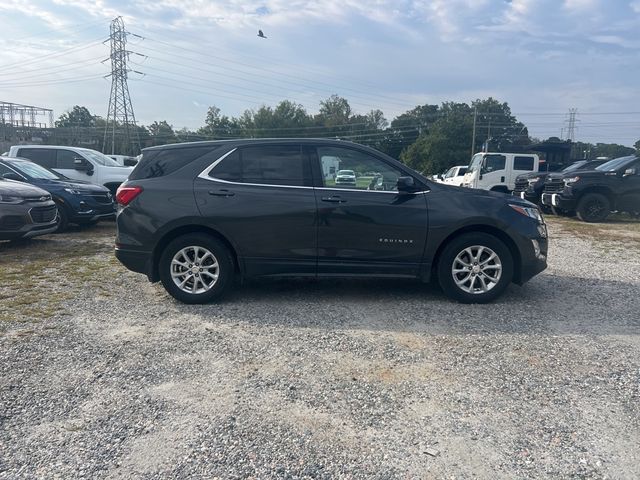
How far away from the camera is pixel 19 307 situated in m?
5.16

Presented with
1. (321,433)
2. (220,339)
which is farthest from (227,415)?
(220,339)

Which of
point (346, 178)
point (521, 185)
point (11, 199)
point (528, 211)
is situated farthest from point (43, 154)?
point (521, 185)

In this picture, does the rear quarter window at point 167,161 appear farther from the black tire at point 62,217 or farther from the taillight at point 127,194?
the black tire at point 62,217

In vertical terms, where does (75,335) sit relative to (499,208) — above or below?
below

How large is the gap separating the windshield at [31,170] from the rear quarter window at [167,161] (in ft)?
20.6

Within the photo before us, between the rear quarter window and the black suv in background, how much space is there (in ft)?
0.04

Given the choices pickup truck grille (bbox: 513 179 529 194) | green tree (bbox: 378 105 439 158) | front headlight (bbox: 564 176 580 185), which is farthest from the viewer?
green tree (bbox: 378 105 439 158)

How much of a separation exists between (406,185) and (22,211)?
6.62 metres

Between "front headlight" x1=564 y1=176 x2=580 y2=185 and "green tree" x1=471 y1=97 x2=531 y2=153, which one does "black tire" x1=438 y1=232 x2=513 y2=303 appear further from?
"green tree" x1=471 y1=97 x2=531 y2=153

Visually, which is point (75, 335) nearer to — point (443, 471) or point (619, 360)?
point (443, 471)

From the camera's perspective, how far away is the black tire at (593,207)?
1348cm

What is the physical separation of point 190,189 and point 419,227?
2.52m

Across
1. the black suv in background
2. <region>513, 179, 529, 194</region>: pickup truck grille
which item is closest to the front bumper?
<region>513, 179, 529, 194</region>: pickup truck grille

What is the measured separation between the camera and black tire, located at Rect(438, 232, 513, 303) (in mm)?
5352
